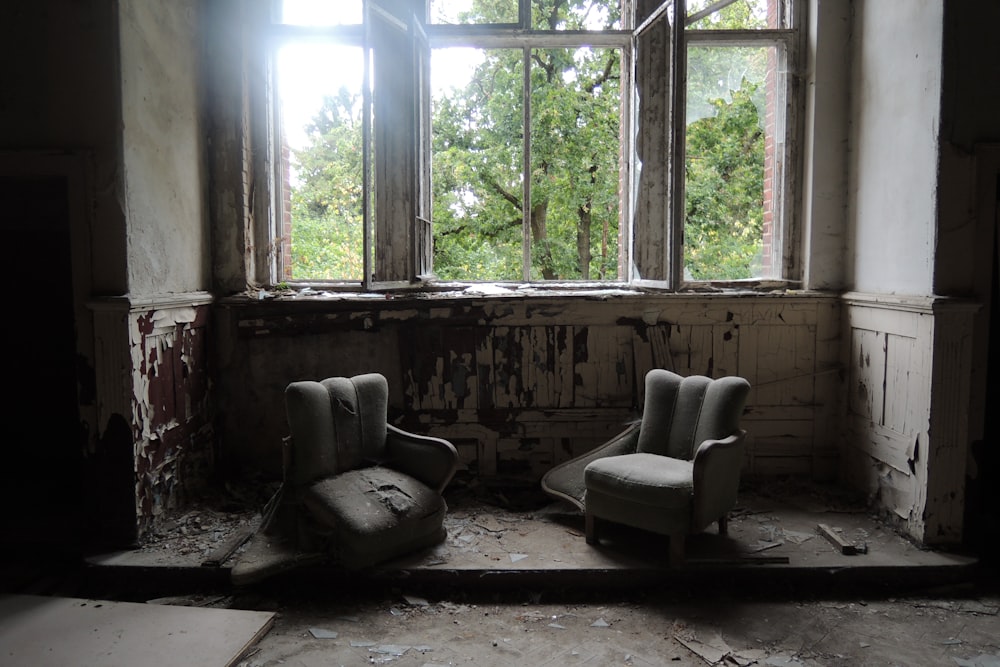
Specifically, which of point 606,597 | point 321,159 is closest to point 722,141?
point 321,159

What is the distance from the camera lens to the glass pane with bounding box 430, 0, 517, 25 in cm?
436

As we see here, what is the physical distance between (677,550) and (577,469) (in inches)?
33.6

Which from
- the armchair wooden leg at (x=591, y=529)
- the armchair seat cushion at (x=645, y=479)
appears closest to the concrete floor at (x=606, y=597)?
the armchair wooden leg at (x=591, y=529)

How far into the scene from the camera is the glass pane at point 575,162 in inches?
176

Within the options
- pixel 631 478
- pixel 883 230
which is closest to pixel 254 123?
pixel 631 478

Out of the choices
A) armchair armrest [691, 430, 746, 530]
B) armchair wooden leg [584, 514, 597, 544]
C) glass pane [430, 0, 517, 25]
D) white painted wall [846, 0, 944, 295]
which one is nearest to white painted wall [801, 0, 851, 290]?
white painted wall [846, 0, 944, 295]

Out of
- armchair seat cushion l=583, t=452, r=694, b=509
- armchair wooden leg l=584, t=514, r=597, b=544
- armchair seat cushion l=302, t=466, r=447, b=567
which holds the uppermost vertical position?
armchair seat cushion l=583, t=452, r=694, b=509

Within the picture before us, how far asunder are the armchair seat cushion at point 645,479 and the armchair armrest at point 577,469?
295 mm

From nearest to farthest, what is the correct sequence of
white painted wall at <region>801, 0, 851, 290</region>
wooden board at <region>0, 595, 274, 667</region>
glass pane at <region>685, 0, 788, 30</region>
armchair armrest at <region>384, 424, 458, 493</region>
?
wooden board at <region>0, 595, 274, 667</region> < armchair armrest at <region>384, 424, 458, 493</region> < white painted wall at <region>801, 0, 851, 290</region> < glass pane at <region>685, 0, 788, 30</region>

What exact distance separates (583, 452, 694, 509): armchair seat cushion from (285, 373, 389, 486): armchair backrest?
117 cm

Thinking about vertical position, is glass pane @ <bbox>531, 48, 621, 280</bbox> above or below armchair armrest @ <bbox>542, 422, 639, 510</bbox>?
above

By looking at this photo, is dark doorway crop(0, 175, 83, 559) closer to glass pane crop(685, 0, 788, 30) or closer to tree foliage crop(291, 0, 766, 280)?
tree foliage crop(291, 0, 766, 280)

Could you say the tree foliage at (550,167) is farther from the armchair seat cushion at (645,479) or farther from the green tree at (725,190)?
the armchair seat cushion at (645,479)

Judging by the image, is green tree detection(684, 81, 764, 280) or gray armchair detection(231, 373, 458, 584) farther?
green tree detection(684, 81, 764, 280)
